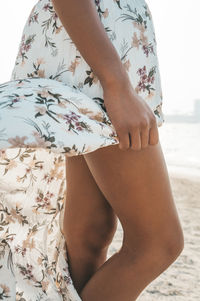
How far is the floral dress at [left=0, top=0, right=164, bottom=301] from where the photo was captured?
95 cm

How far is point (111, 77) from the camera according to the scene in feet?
3.34

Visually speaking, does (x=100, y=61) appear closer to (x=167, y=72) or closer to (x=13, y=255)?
(x=13, y=255)

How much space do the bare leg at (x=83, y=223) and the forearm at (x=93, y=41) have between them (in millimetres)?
346

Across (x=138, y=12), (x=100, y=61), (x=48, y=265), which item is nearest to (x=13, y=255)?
(x=48, y=265)

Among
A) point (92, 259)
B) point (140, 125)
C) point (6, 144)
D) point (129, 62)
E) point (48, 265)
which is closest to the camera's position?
point (6, 144)

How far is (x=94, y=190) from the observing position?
1305mm

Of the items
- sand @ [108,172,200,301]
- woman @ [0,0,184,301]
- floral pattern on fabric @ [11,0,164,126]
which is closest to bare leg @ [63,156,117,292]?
woman @ [0,0,184,301]

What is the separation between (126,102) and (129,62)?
146 mm

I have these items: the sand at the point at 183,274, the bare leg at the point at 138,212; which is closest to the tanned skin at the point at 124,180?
the bare leg at the point at 138,212

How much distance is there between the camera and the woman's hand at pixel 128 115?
3.32 ft

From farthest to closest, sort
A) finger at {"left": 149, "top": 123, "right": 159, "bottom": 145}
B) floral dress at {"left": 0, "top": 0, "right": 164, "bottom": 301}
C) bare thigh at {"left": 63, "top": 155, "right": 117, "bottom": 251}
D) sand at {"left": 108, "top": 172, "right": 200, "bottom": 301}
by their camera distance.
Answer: sand at {"left": 108, "top": 172, "right": 200, "bottom": 301}
bare thigh at {"left": 63, "top": 155, "right": 117, "bottom": 251}
finger at {"left": 149, "top": 123, "right": 159, "bottom": 145}
floral dress at {"left": 0, "top": 0, "right": 164, "bottom": 301}

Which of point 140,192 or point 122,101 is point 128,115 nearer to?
point 122,101

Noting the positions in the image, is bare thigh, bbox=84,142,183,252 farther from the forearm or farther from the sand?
the sand

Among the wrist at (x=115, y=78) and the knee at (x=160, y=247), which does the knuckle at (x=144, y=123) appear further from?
the knee at (x=160, y=247)
